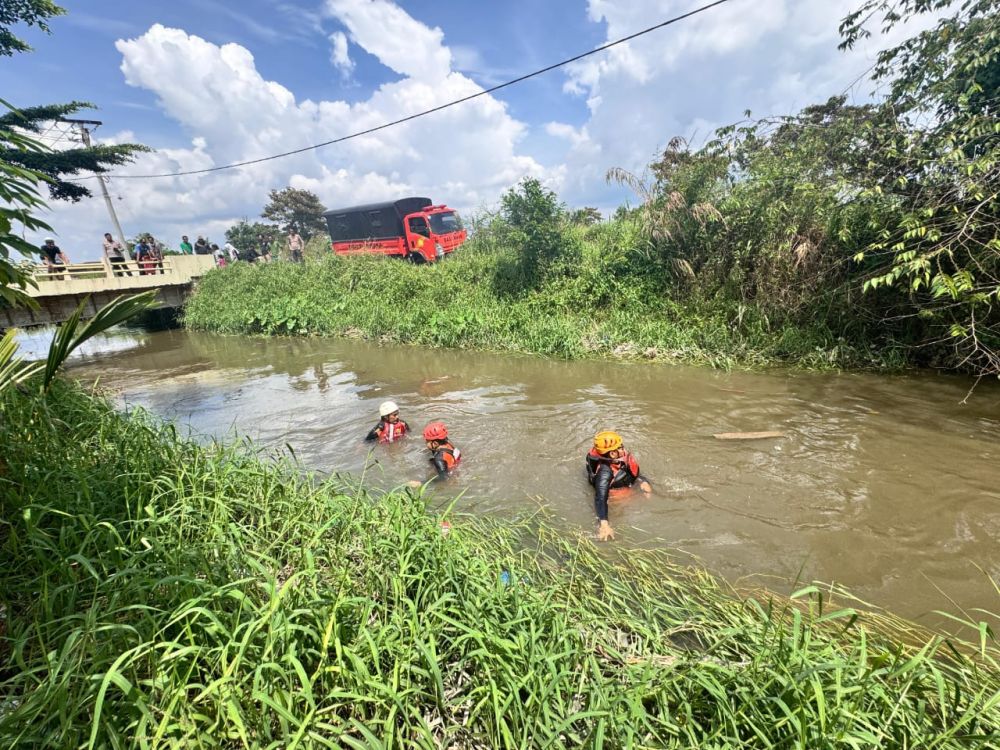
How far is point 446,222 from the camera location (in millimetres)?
21297

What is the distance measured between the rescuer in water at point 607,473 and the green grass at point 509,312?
17.2 ft

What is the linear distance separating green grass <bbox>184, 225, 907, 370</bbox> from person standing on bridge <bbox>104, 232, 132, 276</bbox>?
2.99m

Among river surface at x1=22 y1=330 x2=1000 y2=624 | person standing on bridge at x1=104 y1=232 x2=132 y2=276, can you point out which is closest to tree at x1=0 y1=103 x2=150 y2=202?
person standing on bridge at x1=104 y1=232 x2=132 y2=276

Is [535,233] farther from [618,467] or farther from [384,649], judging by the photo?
[384,649]

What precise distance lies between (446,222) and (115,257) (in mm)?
14288

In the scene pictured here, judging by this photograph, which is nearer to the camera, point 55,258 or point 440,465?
point 440,465

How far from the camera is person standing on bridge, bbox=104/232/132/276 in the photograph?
1721 centimetres

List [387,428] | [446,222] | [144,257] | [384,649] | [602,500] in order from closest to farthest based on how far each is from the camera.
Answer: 1. [384,649]
2. [602,500]
3. [387,428]
4. [144,257]
5. [446,222]

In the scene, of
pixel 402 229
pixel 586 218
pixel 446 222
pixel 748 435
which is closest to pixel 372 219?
pixel 402 229

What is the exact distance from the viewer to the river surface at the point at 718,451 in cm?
363

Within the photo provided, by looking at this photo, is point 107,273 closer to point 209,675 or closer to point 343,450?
point 343,450

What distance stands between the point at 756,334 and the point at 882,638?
7.85m

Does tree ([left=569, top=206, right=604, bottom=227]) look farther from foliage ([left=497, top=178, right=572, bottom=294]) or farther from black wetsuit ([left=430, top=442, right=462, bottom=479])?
black wetsuit ([left=430, top=442, right=462, bottom=479])

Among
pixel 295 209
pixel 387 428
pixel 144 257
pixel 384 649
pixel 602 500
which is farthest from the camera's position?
pixel 295 209
